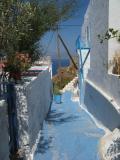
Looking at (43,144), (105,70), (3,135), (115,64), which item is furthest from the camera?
(105,70)

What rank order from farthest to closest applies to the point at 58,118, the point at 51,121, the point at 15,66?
the point at 58,118, the point at 51,121, the point at 15,66

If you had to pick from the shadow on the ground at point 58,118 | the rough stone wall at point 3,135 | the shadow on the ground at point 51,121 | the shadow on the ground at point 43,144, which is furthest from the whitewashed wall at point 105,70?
the rough stone wall at point 3,135

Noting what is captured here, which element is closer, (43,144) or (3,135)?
(3,135)

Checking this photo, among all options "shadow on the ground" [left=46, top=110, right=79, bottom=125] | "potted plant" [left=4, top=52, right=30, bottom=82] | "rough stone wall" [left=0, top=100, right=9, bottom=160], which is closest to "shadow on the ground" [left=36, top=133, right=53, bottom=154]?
"potted plant" [left=4, top=52, right=30, bottom=82]

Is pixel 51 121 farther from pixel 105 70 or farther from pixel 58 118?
pixel 105 70

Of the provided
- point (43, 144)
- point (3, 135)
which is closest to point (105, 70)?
point (43, 144)

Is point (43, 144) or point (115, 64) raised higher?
point (115, 64)

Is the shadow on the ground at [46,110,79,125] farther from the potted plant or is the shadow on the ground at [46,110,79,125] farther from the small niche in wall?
the potted plant

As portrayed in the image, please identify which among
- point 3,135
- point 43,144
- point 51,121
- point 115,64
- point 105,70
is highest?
point 115,64

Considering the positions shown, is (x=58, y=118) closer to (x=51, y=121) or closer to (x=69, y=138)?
(x=51, y=121)

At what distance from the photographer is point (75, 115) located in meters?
17.7

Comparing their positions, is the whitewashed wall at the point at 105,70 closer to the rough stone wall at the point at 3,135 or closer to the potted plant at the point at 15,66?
the potted plant at the point at 15,66

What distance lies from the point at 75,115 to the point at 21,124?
8504mm

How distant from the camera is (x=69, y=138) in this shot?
12367mm
